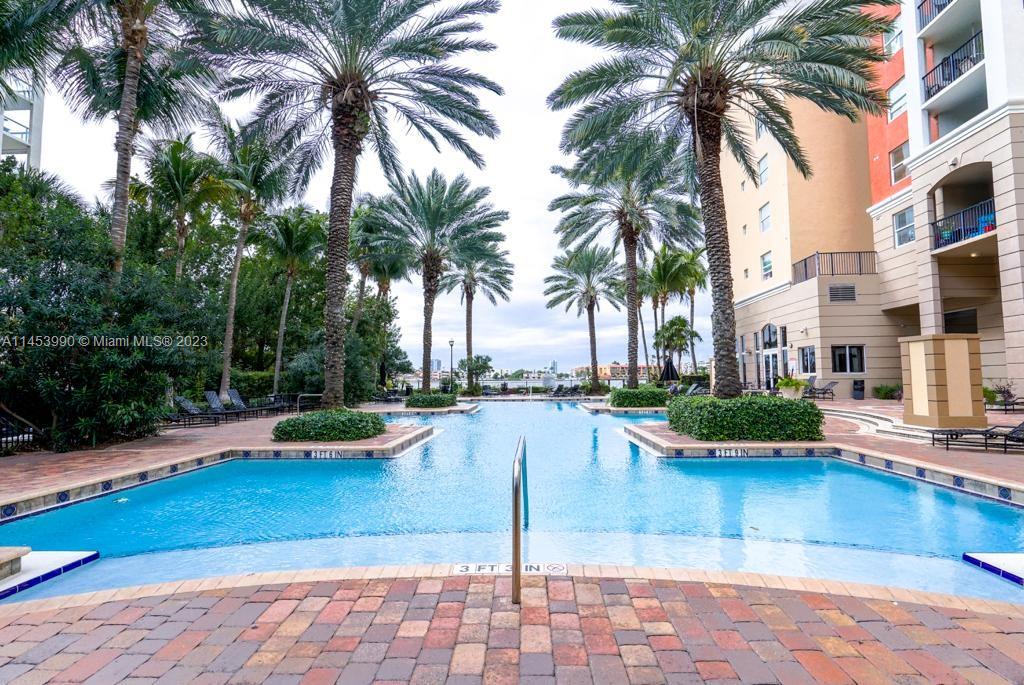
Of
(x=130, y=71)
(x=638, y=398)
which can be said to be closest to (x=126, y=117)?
(x=130, y=71)

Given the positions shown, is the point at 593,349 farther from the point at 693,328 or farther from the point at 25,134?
the point at 25,134

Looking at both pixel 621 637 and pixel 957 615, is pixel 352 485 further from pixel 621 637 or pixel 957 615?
pixel 957 615

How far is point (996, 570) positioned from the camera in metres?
4.19

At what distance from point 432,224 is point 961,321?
66.6ft

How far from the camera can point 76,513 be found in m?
6.64

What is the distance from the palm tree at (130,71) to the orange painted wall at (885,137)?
927 inches

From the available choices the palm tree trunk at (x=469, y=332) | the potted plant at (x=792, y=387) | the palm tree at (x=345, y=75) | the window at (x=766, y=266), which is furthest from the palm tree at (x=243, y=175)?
the window at (x=766, y=266)

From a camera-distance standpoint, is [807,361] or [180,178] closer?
[180,178]

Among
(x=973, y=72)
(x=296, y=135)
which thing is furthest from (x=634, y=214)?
(x=296, y=135)

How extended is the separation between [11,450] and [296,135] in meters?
9.73

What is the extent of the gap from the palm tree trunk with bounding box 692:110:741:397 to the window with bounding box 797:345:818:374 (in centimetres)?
1280

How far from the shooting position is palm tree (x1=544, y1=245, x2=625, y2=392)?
1251 inches

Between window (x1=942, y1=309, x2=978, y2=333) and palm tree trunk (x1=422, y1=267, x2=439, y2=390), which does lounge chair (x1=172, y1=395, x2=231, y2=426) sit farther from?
window (x1=942, y1=309, x2=978, y2=333)

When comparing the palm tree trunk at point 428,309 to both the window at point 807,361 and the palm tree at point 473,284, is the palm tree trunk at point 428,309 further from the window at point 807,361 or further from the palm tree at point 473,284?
the window at point 807,361
